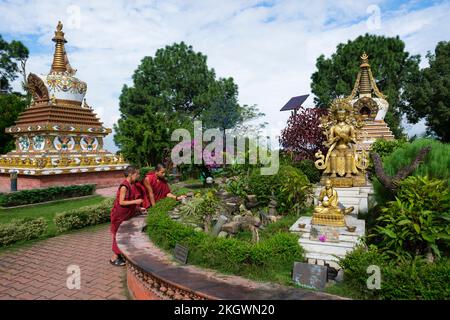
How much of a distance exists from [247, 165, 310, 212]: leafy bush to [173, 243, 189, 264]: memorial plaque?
3912 mm

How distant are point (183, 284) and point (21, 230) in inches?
224

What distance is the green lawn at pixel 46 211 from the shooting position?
9404mm

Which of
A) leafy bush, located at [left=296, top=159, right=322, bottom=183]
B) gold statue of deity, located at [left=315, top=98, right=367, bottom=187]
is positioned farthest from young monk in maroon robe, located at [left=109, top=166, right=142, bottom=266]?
leafy bush, located at [left=296, top=159, right=322, bottom=183]

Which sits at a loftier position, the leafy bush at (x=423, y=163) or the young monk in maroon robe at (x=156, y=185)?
the leafy bush at (x=423, y=163)

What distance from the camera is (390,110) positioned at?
27.7 metres

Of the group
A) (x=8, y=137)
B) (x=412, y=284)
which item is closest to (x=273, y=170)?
(x=412, y=284)

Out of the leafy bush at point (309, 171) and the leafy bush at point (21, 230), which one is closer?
the leafy bush at point (21, 230)

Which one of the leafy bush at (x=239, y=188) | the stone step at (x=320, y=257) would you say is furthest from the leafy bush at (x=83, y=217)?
the stone step at (x=320, y=257)

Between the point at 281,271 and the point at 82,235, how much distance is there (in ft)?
19.3

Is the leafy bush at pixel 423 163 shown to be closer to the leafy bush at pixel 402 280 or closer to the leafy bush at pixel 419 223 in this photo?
the leafy bush at pixel 419 223

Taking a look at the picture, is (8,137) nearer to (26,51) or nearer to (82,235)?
(26,51)

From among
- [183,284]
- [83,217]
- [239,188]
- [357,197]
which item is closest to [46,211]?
[83,217]

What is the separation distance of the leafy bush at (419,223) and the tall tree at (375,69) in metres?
25.5

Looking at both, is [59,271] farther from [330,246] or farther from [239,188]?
[239,188]
